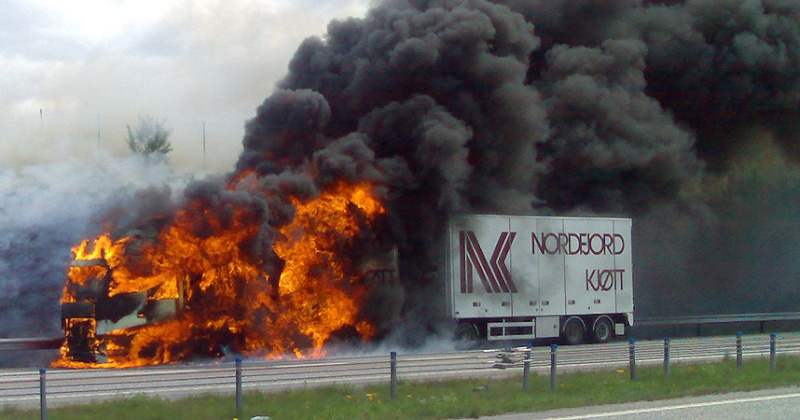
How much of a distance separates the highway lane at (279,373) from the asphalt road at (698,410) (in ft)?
9.56

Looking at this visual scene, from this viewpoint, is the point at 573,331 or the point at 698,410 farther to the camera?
the point at 573,331

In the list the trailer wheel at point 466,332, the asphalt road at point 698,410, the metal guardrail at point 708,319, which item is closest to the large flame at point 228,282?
the trailer wheel at point 466,332

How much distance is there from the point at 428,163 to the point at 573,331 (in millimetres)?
6826

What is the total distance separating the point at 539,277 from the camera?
1096 inches

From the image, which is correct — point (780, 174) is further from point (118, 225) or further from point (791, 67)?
point (118, 225)

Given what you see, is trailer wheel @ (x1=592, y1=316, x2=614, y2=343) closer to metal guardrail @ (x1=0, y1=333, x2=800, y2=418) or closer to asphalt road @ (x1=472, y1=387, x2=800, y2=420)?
metal guardrail @ (x1=0, y1=333, x2=800, y2=418)

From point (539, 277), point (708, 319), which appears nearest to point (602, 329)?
point (539, 277)

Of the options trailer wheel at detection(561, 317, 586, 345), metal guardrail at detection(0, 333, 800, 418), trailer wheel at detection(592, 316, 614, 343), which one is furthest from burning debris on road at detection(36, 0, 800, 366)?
trailer wheel at detection(592, 316, 614, 343)

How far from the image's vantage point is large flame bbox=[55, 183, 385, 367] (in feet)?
68.1

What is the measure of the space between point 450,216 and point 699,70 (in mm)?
15756

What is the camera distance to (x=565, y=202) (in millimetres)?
34500

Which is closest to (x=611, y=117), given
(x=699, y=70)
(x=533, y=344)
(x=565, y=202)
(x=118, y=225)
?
(x=565, y=202)

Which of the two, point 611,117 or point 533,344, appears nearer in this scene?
point 533,344

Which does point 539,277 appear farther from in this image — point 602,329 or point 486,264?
point 602,329
